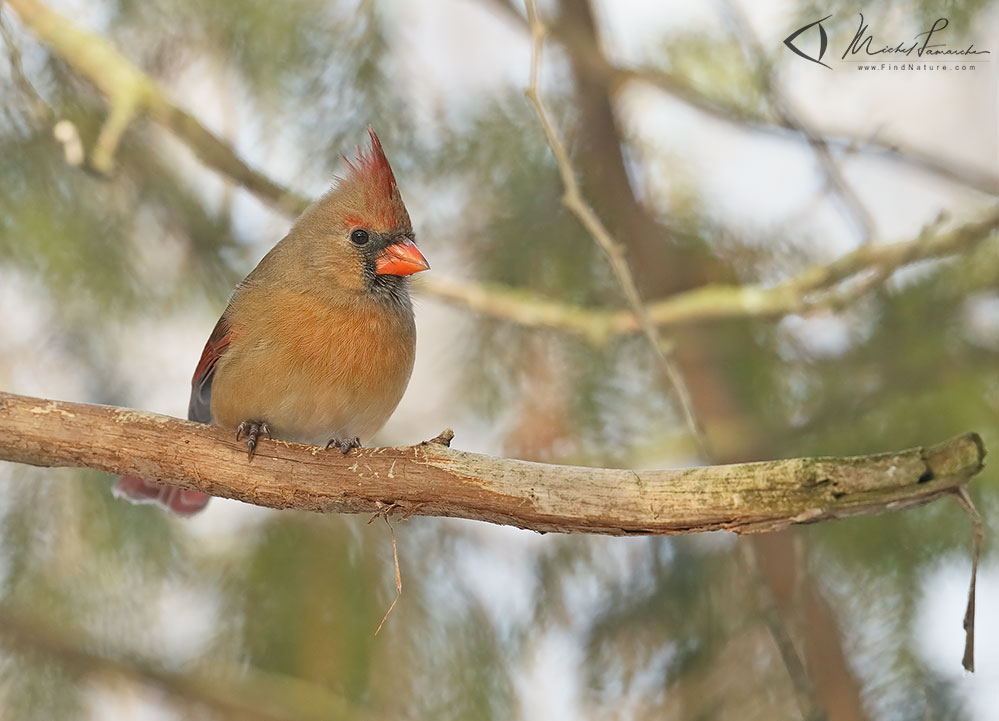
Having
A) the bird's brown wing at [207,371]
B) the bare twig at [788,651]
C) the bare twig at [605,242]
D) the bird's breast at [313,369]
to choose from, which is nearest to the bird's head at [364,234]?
the bird's breast at [313,369]

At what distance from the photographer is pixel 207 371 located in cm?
258

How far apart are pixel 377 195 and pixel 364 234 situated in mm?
104

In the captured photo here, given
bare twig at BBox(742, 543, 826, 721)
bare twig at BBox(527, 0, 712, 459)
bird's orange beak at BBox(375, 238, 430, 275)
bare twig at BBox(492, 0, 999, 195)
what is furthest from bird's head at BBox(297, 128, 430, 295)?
bare twig at BBox(742, 543, 826, 721)

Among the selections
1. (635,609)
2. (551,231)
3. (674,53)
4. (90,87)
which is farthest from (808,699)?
Result: (90,87)

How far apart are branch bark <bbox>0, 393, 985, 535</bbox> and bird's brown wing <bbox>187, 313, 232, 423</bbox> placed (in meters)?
0.49

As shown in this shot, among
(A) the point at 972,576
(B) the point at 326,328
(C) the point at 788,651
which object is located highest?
(B) the point at 326,328

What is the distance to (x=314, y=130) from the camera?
2857 millimetres

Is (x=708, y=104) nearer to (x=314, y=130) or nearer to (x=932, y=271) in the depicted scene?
(x=932, y=271)

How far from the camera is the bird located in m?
2.34

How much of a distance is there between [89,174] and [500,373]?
49.1 inches

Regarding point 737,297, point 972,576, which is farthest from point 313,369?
point 972,576

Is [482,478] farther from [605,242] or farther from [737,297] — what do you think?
[737,297]

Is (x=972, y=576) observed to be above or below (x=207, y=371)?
below

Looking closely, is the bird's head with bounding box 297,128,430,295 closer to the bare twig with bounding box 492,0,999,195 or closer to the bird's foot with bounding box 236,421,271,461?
the bird's foot with bounding box 236,421,271,461
